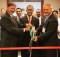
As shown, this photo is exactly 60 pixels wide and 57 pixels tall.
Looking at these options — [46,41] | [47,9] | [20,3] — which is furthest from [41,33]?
[20,3]

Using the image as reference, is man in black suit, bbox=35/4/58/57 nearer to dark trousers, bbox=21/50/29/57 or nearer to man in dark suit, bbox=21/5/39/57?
man in dark suit, bbox=21/5/39/57

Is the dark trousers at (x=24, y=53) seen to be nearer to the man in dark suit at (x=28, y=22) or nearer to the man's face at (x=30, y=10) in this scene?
the man in dark suit at (x=28, y=22)

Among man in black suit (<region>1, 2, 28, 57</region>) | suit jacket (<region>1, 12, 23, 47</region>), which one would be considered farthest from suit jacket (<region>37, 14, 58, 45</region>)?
suit jacket (<region>1, 12, 23, 47</region>)

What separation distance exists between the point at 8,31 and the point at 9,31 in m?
0.02

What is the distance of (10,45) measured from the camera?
197 inches

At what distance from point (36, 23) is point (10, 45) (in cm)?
85

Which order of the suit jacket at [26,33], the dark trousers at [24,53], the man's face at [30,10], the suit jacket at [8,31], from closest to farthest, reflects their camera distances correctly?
the suit jacket at [8,31]
the man's face at [30,10]
the suit jacket at [26,33]
the dark trousers at [24,53]

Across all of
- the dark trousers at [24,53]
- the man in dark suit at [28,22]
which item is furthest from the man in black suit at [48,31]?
the dark trousers at [24,53]

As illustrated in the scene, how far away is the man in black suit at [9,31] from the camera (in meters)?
4.90

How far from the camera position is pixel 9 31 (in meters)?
4.91

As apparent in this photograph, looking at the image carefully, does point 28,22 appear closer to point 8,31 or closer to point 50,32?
point 8,31

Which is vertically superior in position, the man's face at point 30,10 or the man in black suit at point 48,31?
the man's face at point 30,10

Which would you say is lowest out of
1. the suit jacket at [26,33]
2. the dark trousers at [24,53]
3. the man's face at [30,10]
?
the dark trousers at [24,53]

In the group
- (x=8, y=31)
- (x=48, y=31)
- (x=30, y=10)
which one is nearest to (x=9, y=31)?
(x=8, y=31)
